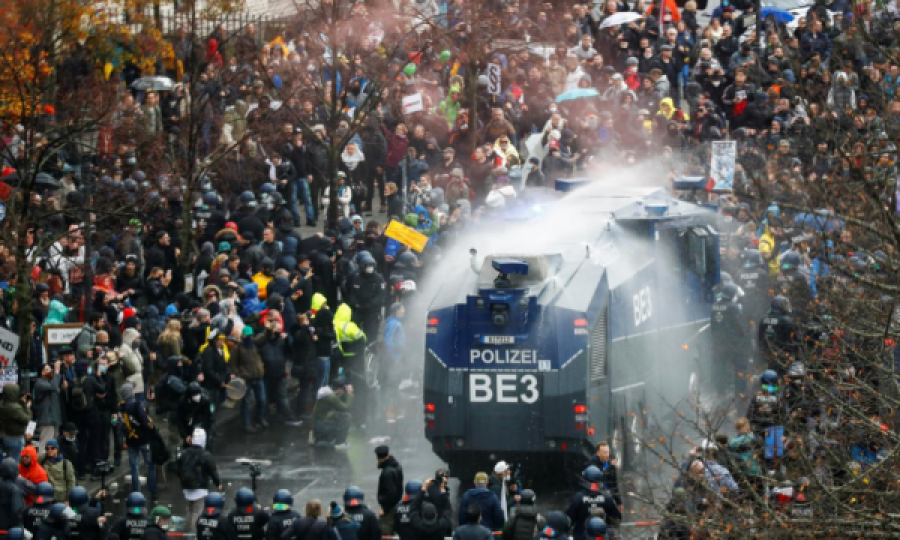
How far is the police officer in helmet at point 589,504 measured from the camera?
19750mm

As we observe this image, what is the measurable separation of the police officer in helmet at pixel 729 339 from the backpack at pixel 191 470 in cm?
844

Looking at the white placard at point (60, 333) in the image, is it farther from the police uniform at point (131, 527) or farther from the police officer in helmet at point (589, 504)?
the police officer in helmet at point (589, 504)

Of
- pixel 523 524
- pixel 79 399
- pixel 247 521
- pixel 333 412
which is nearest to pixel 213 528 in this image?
pixel 247 521

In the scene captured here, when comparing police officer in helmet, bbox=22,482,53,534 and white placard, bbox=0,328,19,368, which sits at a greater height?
white placard, bbox=0,328,19,368

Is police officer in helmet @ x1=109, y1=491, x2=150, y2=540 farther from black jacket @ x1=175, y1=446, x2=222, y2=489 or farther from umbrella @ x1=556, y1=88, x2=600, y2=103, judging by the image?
umbrella @ x1=556, y1=88, x2=600, y2=103

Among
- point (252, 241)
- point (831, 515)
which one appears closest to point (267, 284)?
point (252, 241)

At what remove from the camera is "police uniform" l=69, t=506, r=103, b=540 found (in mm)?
20438

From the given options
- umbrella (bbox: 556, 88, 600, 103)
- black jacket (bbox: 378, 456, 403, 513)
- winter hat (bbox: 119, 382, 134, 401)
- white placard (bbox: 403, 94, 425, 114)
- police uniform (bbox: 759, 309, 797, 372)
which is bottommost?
black jacket (bbox: 378, 456, 403, 513)

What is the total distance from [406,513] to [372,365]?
7.57 metres

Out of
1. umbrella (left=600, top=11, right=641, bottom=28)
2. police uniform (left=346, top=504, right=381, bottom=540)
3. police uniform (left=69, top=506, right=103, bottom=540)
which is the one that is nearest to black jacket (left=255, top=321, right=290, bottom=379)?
police uniform (left=69, top=506, right=103, bottom=540)

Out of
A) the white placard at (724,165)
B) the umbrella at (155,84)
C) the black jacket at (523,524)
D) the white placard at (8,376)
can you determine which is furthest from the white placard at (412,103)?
the black jacket at (523,524)

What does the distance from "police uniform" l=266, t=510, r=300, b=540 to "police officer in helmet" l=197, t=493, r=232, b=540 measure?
47 centimetres

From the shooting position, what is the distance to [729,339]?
26984 millimetres

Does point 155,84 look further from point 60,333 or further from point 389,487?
point 389,487
